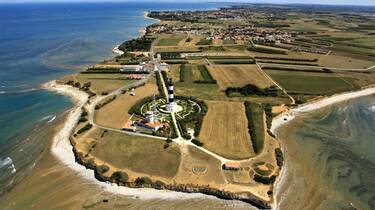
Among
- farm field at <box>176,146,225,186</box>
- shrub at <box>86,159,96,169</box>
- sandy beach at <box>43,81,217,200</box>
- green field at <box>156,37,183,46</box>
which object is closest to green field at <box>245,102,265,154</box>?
farm field at <box>176,146,225,186</box>

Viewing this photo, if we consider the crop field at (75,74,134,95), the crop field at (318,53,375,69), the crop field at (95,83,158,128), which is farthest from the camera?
the crop field at (318,53,375,69)

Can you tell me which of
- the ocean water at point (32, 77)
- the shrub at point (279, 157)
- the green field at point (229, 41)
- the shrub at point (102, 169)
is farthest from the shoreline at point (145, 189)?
the green field at point (229, 41)

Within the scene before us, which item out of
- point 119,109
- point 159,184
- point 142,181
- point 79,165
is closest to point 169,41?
point 119,109

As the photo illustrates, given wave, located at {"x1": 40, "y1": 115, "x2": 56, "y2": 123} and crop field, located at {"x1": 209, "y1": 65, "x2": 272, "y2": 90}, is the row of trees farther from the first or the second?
wave, located at {"x1": 40, "y1": 115, "x2": 56, "y2": 123}

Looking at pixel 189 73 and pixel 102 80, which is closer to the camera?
pixel 102 80

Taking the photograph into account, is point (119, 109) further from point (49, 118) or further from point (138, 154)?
point (138, 154)

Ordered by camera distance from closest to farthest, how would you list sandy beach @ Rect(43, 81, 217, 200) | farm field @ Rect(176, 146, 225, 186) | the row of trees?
1. sandy beach @ Rect(43, 81, 217, 200)
2. farm field @ Rect(176, 146, 225, 186)
3. the row of trees

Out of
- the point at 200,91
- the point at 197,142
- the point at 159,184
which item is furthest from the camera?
the point at 200,91

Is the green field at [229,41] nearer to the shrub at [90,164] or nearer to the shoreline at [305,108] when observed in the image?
the shoreline at [305,108]
